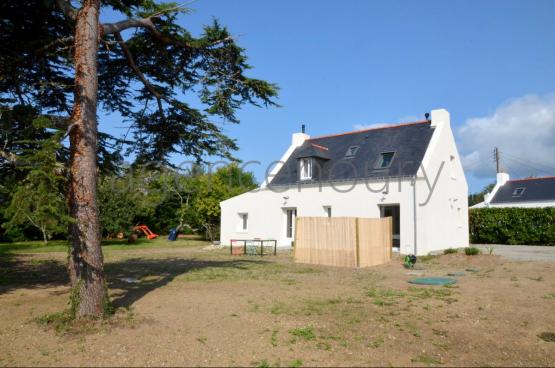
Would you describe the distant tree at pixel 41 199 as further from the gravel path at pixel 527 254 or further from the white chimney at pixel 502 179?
the white chimney at pixel 502 179

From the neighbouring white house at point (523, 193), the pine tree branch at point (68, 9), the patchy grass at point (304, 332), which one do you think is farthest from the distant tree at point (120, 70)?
the neighbouring white house at point (523, 193)

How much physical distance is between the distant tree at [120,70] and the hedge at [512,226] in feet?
70.1

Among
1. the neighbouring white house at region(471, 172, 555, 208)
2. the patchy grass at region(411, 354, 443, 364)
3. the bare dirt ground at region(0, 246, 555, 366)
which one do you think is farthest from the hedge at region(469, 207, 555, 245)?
the patchy grass at region(411, 354, 443, 364)

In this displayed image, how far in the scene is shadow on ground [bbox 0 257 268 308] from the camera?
9.50m

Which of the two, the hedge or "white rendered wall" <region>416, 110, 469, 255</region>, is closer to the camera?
"white rendered wall" <region>416, 110, 469, 255</region>

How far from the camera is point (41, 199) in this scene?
550 centimetres

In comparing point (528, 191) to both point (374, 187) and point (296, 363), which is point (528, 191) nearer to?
point (374, 187)

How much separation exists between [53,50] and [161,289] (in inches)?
238

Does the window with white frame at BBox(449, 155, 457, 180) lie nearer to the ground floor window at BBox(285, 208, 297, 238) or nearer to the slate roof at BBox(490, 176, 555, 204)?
the ground floor window at BBox(285, 208, 297, 238)

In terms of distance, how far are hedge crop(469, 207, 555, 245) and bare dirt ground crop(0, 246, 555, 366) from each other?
1585cm

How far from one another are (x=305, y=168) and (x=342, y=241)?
29.0 ft

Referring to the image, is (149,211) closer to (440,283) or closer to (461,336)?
(440,283)

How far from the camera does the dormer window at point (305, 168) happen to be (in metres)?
22.9

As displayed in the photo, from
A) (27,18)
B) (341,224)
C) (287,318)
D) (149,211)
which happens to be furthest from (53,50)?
(149,211)
